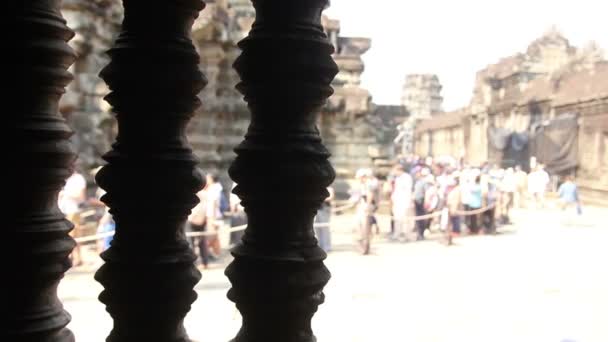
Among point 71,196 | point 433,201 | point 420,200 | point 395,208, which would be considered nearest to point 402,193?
point 395,208

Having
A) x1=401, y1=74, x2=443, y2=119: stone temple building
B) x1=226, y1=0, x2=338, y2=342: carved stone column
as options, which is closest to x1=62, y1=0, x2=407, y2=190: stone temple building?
x1=226, y1=0, x2=338, y2=342: carved stone column

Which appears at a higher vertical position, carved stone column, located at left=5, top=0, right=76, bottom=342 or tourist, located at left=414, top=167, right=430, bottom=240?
carved stone column, located at left=5, top=0, right=76, bottom=342

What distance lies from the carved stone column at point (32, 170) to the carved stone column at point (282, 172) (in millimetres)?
418

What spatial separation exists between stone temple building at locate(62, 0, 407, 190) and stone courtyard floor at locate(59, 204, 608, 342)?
121 inches

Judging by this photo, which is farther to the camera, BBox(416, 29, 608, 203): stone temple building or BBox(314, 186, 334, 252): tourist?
BBox(416, 29, 608, 203): stone temple building

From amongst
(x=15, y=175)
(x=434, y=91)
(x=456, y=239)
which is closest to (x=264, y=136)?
(x=15, y=175)

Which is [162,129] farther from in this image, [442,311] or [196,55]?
[442,311]

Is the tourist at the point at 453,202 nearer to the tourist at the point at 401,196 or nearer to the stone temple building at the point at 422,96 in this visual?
the tourist at the point at 401,196

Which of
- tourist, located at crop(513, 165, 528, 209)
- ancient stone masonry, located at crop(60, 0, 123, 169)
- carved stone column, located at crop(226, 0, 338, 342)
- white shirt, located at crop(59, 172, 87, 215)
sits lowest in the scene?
tourist, located at crop(513, 165, 528, 209)

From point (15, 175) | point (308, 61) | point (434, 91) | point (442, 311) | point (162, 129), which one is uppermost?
point (434, 91)

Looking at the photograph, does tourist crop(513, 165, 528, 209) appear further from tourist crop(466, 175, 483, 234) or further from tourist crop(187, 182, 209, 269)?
tourist crop(187, 182, 209, 269)

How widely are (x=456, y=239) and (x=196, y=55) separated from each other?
1267 cm

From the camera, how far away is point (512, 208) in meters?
22.5

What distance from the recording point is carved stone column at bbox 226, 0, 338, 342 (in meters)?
1.53
